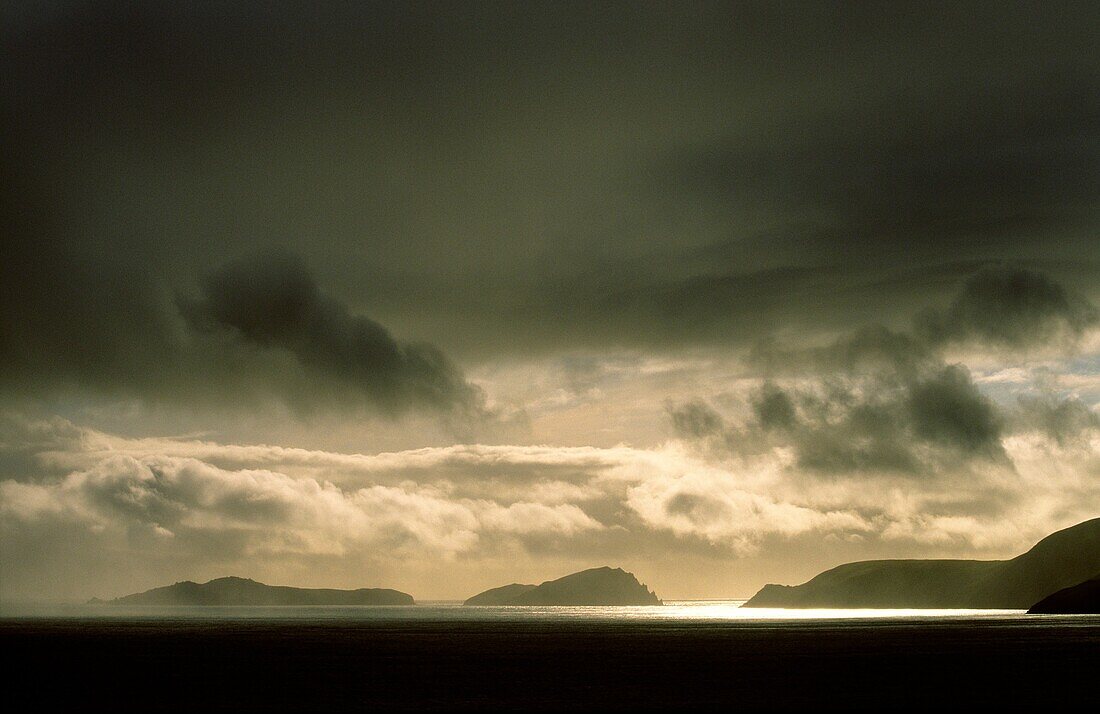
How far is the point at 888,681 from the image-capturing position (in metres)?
92.6

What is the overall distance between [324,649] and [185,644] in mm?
39666

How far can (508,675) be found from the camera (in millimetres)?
102562

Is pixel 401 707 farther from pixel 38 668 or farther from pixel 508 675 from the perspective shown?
pixel 38 668

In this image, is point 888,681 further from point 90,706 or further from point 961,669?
point 90,706

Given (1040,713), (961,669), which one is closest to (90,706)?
(1040,713)

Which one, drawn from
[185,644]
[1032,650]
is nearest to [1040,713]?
[1032,650]

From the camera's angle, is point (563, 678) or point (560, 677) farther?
point (560, 677)

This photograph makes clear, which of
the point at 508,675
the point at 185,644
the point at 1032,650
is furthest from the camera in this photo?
the point at 185,644

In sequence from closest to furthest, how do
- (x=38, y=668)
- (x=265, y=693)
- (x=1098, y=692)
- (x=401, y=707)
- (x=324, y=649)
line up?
(x=401, y=707) → (x=1098, y=692) → (x=265, y=693) → (x=38, y=668) → (x=324, y=649)

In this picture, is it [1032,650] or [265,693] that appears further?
[1032,650]

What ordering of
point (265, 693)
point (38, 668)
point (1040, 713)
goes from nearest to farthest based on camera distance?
point (1040, 713) → point (265, 693) → point (38, 668)

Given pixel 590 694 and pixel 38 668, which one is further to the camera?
pixel 38 668

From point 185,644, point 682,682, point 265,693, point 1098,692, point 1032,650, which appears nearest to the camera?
point 1098,692

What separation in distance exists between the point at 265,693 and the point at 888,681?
57360 mm
